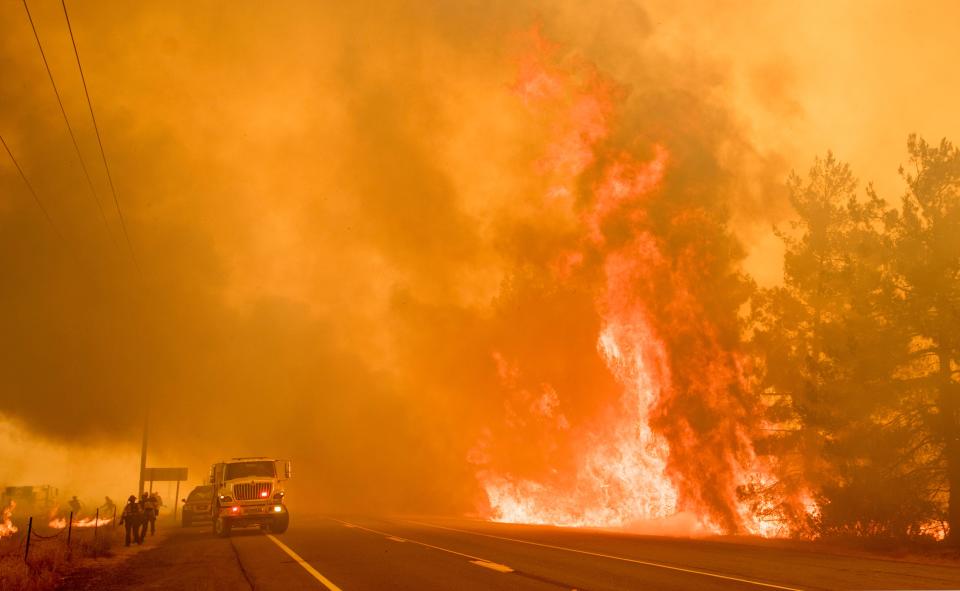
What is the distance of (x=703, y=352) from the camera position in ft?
104

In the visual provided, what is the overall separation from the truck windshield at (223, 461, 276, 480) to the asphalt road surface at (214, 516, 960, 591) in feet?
19.1

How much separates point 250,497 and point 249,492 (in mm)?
206

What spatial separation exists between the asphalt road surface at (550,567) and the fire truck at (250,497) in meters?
4.55

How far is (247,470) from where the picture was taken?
95.7 ft

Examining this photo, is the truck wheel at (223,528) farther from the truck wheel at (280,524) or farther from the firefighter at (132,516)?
the firefighter at (132,516)

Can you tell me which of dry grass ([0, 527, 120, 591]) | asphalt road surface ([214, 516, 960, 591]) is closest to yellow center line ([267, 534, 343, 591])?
asphalt road surface ([214, 516, 960, 591])

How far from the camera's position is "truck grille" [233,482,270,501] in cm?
2816

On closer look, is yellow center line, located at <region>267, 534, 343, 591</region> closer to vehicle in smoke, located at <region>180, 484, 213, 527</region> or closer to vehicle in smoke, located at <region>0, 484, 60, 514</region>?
vehicle in smoke, located at <region>180, 484, 213, 527</region>

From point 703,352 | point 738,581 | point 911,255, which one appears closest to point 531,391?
point 703,352

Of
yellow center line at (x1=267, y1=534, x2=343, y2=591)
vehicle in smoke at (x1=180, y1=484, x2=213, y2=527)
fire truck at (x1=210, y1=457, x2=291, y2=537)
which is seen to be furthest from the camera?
vehicle in smoke at (x1=180, y1=484, x2=213, y2=527)

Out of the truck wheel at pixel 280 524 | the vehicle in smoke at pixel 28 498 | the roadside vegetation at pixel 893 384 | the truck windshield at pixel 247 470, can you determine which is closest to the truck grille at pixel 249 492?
the truck windshield at pixel 247 470

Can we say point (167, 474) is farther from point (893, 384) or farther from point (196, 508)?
point (893, 384)

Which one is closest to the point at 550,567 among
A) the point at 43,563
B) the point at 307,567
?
the point at 307,567

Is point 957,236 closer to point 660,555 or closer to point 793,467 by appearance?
point 793,467
